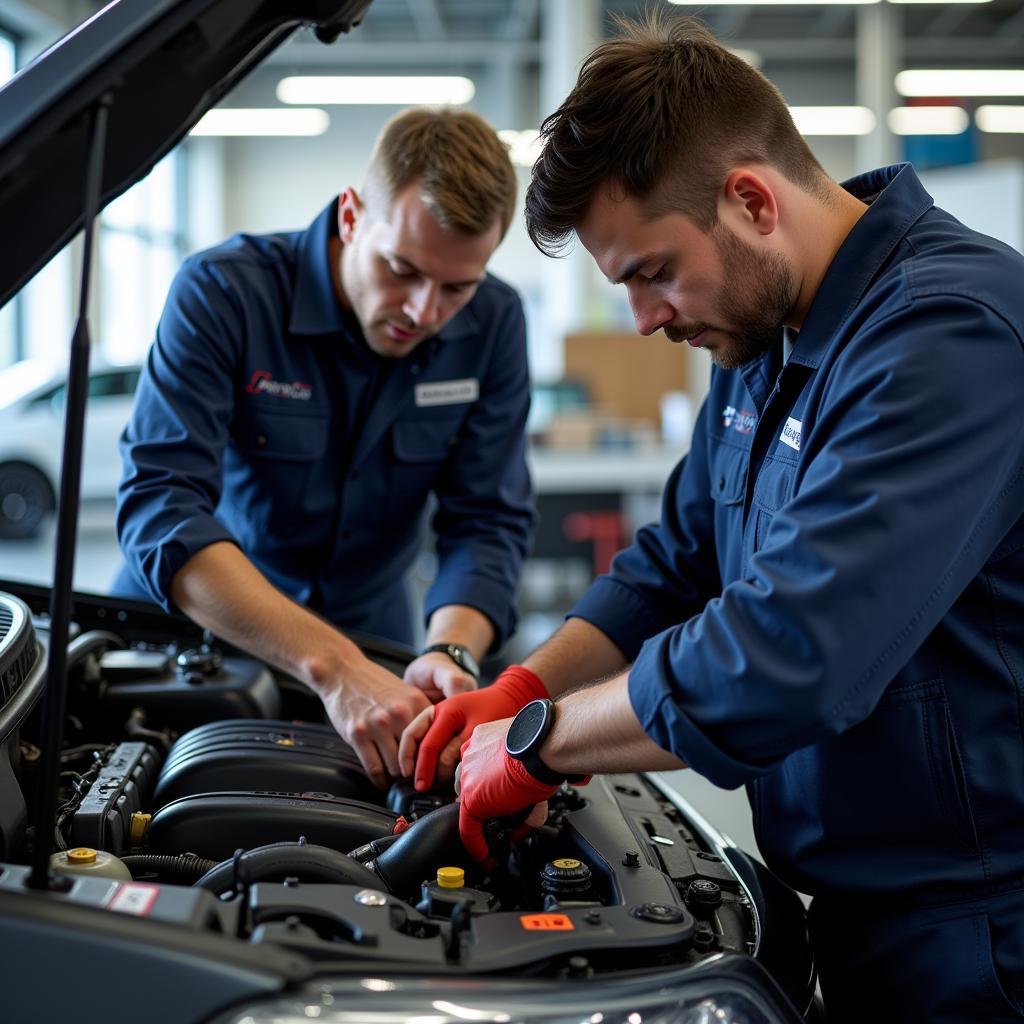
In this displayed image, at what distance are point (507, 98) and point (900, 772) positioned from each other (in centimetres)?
1269

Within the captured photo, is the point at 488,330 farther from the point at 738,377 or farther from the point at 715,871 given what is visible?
the point at 715,871

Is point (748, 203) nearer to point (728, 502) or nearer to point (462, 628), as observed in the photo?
point (728, 502)

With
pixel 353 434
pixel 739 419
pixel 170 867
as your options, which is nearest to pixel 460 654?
pixel 353 434

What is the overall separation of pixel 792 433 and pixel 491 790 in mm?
468

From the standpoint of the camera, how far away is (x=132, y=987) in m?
0.76

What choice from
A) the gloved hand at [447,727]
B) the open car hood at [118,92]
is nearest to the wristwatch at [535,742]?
the gloved hand at [447,727]

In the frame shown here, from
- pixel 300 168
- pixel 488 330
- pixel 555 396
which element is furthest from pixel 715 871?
pixel 300 168

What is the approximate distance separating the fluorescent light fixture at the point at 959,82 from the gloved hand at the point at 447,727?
11590mm

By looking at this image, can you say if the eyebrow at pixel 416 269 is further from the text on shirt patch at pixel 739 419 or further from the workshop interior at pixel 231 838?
the text on shirt patch at pixel 739 419

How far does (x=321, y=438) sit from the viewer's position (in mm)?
1900

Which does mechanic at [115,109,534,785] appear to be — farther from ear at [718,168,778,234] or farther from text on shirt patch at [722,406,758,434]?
ear at [718,168,778,234]

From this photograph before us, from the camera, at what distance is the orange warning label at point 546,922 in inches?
35.5

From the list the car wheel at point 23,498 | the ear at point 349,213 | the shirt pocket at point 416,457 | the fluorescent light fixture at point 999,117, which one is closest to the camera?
the ear at point 349,213

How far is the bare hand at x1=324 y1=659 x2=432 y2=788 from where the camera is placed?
4.47ft
